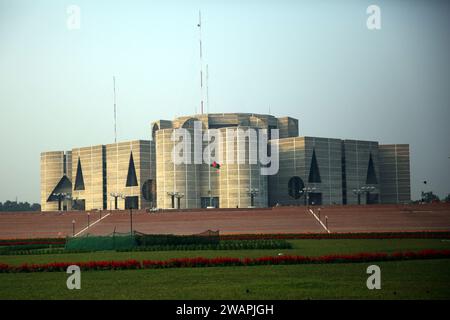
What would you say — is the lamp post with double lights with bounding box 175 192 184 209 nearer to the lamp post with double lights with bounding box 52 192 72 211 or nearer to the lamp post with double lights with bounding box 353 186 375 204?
the lamp post with double lights with bounding box 52 192 72 211

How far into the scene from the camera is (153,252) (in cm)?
4038

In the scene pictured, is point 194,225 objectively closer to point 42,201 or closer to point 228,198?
point 228,198

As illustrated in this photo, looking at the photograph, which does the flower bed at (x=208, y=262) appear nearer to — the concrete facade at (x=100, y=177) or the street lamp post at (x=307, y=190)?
the street lamp post at (x=307, y=190)

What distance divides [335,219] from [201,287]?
5114 cm

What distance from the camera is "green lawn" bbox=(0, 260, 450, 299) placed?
1945 cm

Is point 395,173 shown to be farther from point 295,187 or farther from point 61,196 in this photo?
point 61,196

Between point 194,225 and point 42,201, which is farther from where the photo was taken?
point 42,201

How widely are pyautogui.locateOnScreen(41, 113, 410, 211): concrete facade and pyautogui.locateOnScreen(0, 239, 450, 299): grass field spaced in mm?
84419

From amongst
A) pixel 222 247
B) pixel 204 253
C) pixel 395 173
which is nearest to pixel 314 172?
pixel 395 173

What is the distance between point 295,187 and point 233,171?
13.9 m

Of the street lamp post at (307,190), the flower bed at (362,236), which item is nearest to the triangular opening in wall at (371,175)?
the street lamp post at (307,190)
